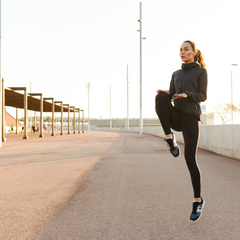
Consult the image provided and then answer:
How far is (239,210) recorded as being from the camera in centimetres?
357

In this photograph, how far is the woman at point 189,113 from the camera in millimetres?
3119

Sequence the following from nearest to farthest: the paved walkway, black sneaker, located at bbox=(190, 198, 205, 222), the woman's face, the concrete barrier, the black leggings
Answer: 1. the paved walkway
2. black sneaker, located at bbox=(190, 198, 205, 222)
3. the black leggings
4. the woman's face
5. the concrete barrier

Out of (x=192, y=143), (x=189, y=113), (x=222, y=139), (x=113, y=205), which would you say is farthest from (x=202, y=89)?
(x=222, y=139)

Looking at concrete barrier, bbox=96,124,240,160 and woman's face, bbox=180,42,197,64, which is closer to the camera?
woman's face, bbox=180,42,197,64

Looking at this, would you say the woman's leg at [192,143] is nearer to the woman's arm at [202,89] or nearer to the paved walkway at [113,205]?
the woman's arm at [202,89]

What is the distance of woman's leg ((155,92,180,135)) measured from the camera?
3.17 meters

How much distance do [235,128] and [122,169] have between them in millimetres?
4291

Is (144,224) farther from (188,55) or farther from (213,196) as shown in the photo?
(188,55)

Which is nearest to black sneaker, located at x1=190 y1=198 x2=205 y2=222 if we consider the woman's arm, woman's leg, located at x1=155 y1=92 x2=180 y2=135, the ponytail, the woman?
the woman

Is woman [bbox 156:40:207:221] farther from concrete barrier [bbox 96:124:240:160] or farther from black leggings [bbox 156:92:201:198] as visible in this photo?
concrete barrier [bbox 96:124:240:160]

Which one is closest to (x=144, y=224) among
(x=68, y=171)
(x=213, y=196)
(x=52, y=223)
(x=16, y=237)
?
(x=52, y=223)

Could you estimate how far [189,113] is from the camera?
3.13 metres

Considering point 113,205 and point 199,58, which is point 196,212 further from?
point 199,58

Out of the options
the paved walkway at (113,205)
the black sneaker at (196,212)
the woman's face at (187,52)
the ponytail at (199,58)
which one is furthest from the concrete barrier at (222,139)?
the black sneaker at (196,212)
